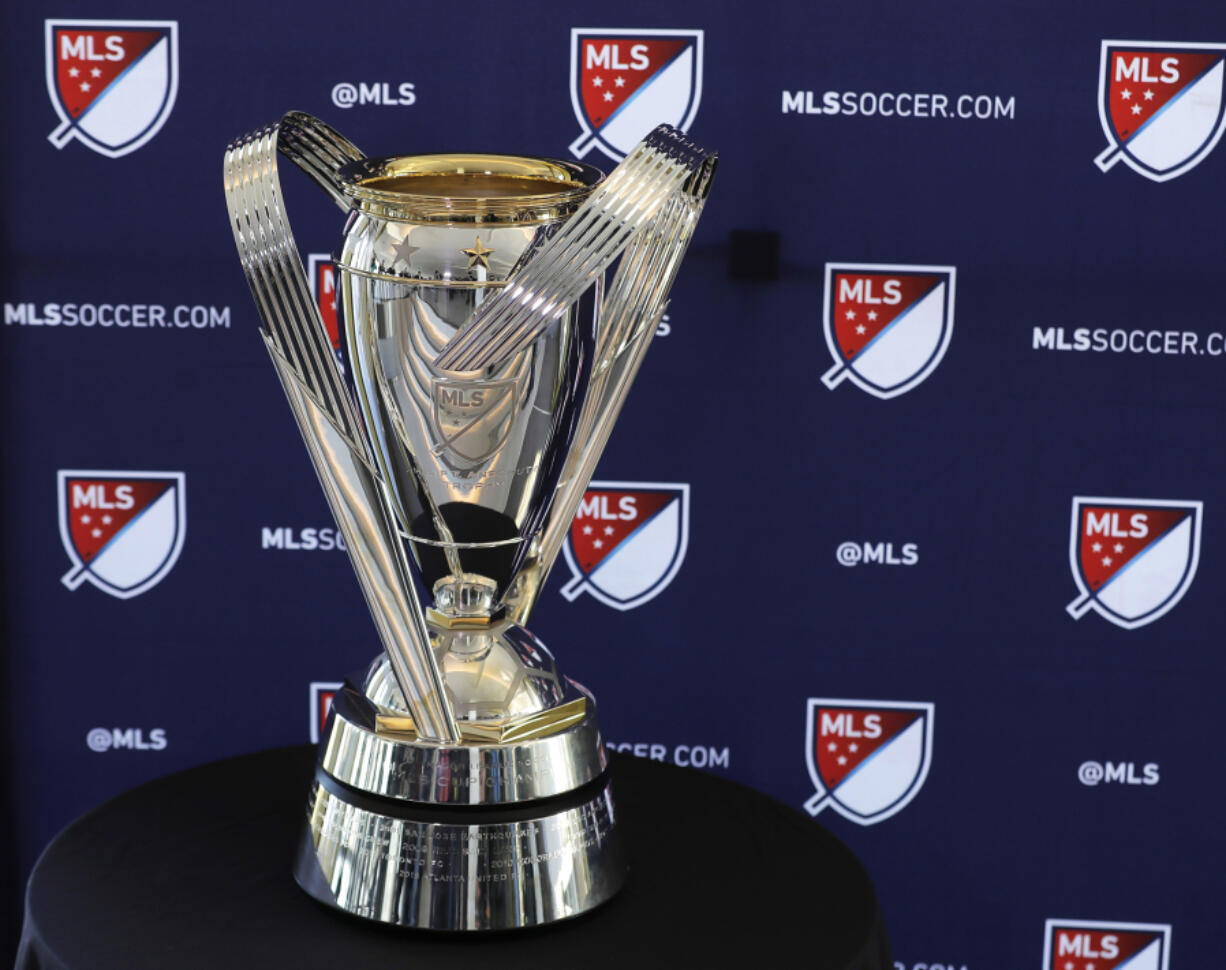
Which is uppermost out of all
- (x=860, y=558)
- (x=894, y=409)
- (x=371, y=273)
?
(x=371, y=273)

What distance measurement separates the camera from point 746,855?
1.06 meters

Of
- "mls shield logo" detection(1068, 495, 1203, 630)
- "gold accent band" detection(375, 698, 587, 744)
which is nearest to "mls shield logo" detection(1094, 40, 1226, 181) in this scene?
"mls shield logo" detection(1068, 495, 1203, 630)

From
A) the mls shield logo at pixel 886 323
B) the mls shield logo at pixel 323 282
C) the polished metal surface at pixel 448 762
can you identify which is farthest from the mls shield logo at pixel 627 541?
the polished metal surface at pixel 448 762

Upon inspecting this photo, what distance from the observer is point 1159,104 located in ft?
5.01

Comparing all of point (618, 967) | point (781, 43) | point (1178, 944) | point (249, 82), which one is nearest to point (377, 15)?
point (249, 82)

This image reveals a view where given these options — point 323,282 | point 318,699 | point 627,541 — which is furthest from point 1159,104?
point 318,699

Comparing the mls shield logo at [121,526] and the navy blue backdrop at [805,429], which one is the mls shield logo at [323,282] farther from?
the mls shield logo at [121,526]

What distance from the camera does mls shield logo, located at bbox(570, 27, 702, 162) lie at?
154 centimetres

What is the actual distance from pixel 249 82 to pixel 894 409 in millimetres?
794

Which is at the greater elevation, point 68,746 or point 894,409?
point 894,409

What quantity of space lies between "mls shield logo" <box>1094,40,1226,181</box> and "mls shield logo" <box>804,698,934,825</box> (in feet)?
2.18

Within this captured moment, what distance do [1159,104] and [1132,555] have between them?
0.50 meters

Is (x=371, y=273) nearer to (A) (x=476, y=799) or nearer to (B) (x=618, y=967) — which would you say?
(A) (x=476, y=799)

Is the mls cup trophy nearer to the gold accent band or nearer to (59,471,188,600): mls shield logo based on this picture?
the gold accent band
